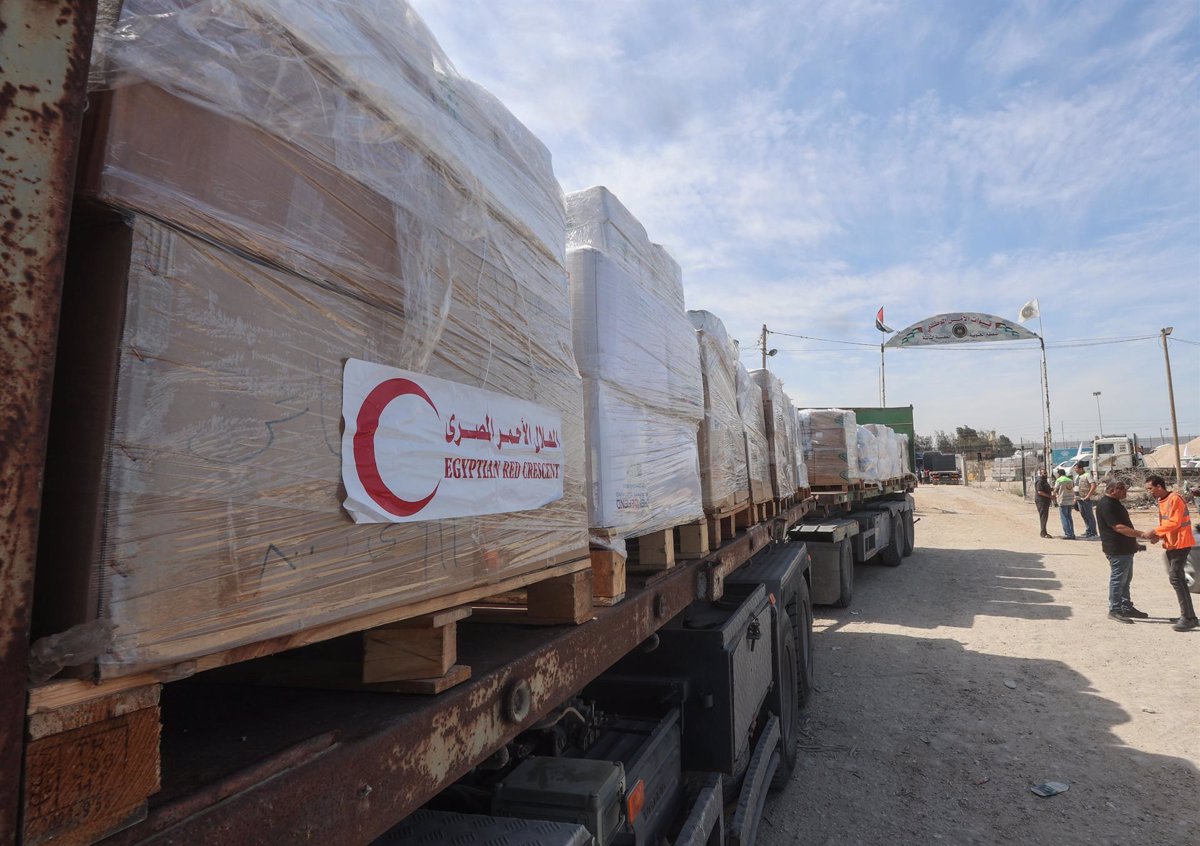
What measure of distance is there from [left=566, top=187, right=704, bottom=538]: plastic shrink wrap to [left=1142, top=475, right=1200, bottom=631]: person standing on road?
Result: 23.1 feet

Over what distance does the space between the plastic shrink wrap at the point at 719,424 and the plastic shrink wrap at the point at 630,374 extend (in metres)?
0.19

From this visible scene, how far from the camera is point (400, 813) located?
1.29 m

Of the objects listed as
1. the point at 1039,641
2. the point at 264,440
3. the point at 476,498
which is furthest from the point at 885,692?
the point at 264,440

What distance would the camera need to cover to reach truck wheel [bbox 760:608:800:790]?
430 centimetres

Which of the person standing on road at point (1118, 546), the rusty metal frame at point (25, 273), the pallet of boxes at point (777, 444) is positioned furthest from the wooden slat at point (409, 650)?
the person standing on road at point (1118, 546)

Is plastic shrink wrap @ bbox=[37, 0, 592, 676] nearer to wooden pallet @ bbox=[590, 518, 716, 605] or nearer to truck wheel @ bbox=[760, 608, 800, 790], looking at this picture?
wooden pallet @ bbox=[590, 518, 716, 605]

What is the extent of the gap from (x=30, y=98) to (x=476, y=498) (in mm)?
1012

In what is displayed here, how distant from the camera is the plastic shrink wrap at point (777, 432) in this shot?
17.6 feet

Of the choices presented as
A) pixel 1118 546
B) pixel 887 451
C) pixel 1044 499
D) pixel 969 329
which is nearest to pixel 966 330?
pixel 969 329

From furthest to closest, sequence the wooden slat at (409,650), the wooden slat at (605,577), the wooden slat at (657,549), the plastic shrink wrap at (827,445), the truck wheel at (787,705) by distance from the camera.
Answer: the plastic shrink wrap at (827,445), the truck wheel at (787,705), the wooden slat at (657,549), the wooden slat at (605,577), the wooden slat at (409,650)

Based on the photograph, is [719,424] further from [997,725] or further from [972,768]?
[997,725]

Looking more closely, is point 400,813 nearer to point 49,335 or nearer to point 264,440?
point 264,440

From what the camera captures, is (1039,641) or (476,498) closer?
(476,498)

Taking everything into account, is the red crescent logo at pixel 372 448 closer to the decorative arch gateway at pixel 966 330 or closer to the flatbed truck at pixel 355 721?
the flatbed truck at pixel 355 721
